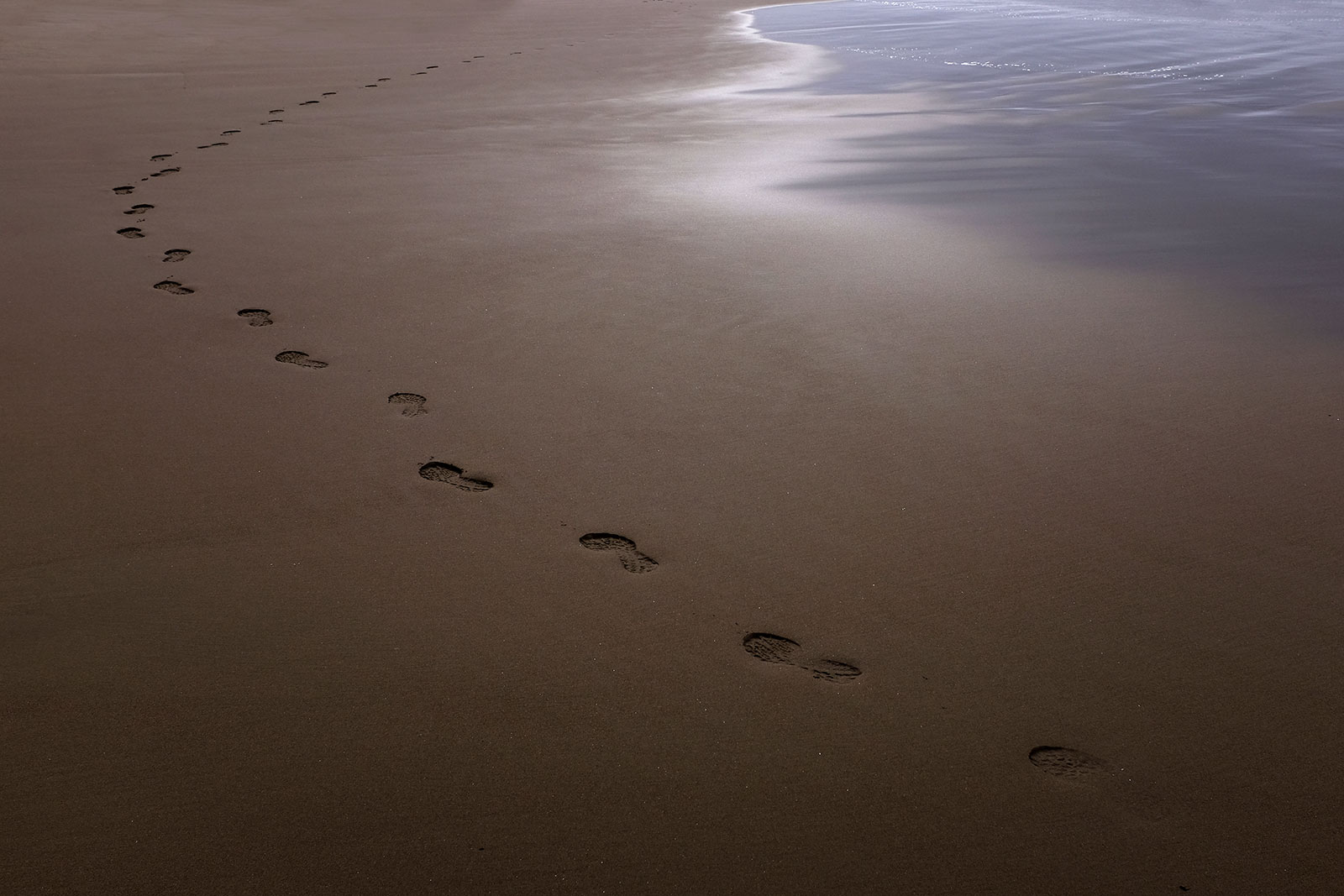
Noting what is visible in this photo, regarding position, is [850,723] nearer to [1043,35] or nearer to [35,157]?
[35,157]

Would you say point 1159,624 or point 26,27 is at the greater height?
point 26,27

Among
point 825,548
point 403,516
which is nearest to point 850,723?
point 825,548

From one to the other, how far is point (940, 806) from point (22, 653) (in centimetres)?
169

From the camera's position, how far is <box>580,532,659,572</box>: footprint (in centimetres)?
214

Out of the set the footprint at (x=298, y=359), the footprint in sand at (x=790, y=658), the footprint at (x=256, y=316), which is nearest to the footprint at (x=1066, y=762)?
the footprint in sand at (x=790, y=658)

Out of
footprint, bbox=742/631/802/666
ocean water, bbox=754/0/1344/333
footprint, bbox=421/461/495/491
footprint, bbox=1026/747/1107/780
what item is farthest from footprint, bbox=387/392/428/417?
ocean water, bbox=754/0/1344/333

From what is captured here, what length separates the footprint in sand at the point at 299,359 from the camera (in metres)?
2.95

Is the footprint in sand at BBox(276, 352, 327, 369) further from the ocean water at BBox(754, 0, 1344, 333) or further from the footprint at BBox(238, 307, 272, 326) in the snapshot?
the ocean water at BBox(754, 0, 1344, 333)

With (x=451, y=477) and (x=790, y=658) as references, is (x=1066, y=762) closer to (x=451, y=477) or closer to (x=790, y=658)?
(x=790, y=658)

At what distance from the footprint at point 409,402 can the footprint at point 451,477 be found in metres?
0.27

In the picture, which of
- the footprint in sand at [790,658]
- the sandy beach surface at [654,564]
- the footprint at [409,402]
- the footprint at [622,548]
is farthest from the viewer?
the footprint at [409,402]

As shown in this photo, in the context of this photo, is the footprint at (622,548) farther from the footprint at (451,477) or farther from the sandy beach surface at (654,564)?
the footprint at (451,477)

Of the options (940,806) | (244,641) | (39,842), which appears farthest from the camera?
(244,641)

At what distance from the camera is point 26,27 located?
29.5 ft
